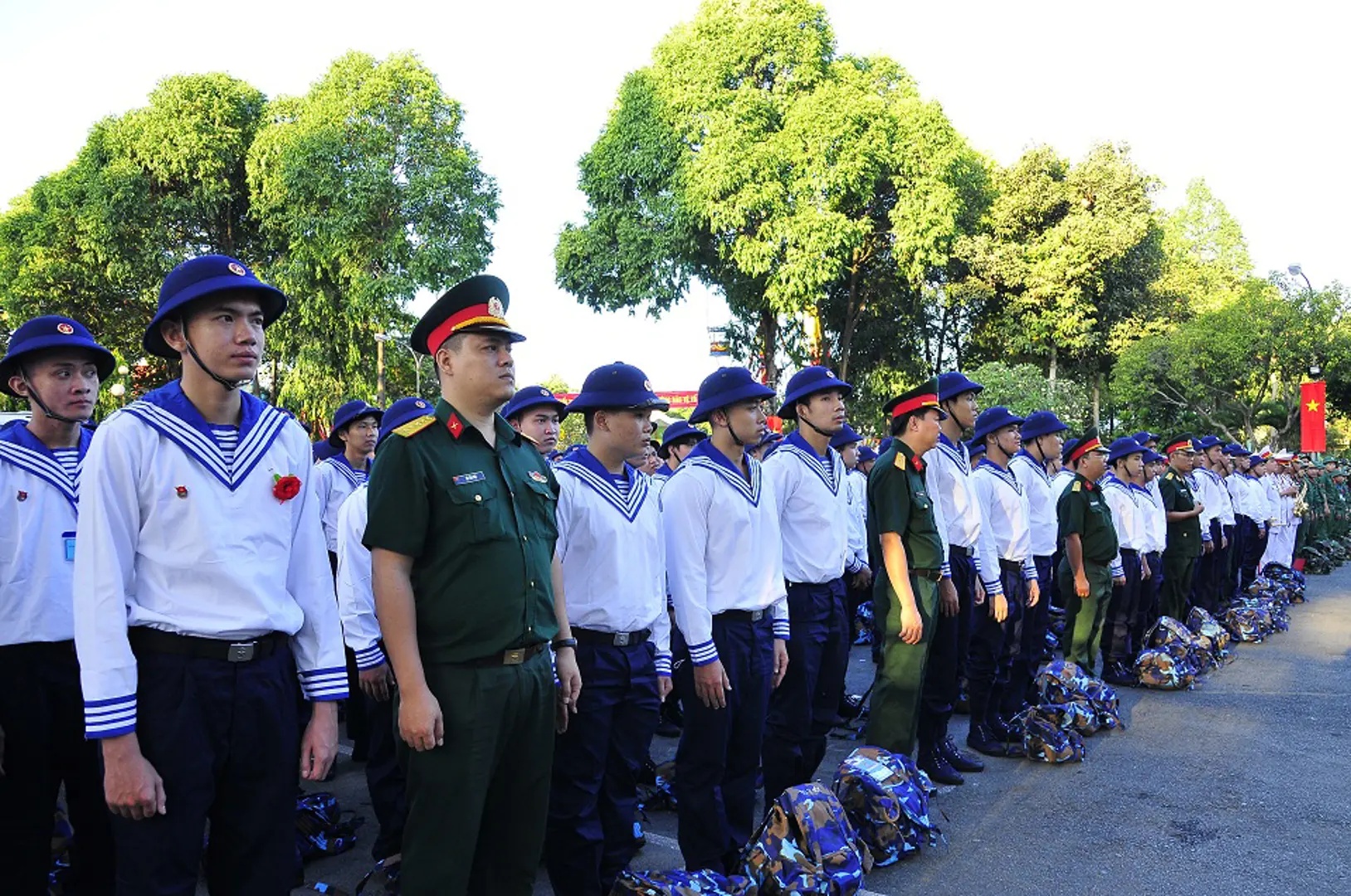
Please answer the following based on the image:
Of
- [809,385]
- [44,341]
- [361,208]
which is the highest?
[361,208]

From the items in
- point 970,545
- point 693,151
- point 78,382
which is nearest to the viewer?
point 78,382

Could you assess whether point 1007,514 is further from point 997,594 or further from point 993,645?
point 993,645

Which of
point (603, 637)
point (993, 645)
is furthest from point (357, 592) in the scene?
point (993, 645)

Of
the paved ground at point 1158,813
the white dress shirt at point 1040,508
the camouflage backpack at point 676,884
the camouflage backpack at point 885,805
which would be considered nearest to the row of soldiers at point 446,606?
the camouflage backpack at point 676,884

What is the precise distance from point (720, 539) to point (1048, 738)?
3.30 m

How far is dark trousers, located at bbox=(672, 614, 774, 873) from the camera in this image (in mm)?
4309

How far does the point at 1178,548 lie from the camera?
10633 millimetres

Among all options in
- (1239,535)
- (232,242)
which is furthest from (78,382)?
(232,242)

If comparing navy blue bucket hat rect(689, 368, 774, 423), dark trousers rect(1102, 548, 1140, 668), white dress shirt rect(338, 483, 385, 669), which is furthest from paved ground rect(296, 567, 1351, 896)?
navy blue bucket hat rect(689, 368, 774, 423)

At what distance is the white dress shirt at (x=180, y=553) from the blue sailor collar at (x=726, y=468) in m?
2.06

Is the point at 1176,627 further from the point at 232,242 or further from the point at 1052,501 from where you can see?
the point at 232,242

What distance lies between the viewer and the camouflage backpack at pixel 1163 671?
8398mm

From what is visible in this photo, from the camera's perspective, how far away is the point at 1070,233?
1150 inches

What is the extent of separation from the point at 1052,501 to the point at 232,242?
32.1 meters
